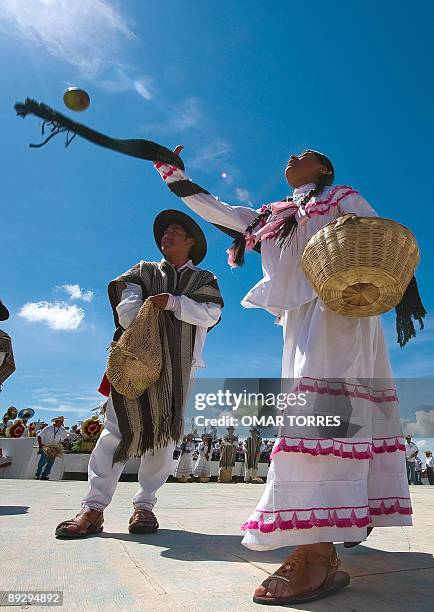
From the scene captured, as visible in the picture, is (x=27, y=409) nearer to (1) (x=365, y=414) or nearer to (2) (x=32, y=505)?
(2) (x=32, y=505)

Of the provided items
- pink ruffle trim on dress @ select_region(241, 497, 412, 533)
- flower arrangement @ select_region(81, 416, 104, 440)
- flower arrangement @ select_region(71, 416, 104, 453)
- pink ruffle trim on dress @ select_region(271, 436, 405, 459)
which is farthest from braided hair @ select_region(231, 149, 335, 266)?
flower arrangement @ select_region(81, 416, 104, 440)

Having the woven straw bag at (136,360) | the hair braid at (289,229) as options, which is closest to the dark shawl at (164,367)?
the woven straw bag at (136,360)

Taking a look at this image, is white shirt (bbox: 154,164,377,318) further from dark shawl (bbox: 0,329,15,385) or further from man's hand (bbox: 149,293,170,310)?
dark shawl (bbox: 0,329,15,385)

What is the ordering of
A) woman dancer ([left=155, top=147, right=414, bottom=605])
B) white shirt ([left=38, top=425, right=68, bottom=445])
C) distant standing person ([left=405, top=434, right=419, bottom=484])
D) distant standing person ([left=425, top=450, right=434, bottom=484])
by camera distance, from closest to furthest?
woman dancer ([left=155, top=147, right=414, bottom=605])
white shirt ([left=38, top=425, right=68, bottom=445])
distant standing person ([left=405, top=434, right=419, bottom=484])
distant standing person ([left=425, top=450, right=434, bottom=484])

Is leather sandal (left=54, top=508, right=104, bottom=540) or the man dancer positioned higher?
the man dancer

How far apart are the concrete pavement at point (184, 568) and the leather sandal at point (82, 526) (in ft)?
0.21

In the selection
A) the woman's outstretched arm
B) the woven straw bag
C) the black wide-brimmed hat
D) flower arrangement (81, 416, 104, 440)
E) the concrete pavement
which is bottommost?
the concrete pavement

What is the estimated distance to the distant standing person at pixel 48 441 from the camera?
12742 mm

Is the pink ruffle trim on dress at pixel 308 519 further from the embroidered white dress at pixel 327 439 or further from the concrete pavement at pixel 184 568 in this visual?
the concrete pavement at pixel 184 568

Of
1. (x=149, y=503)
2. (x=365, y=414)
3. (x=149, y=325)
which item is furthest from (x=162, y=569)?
(x=149, y=325)

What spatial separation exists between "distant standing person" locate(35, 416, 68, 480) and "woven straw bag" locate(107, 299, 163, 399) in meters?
11.0

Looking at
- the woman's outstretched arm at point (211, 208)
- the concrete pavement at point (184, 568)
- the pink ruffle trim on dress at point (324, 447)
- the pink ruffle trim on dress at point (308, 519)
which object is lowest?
the concrete pavement at point (184, 568)

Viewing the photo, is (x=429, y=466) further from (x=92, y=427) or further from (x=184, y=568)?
(x=184, y=568)

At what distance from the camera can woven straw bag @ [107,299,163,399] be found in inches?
118
